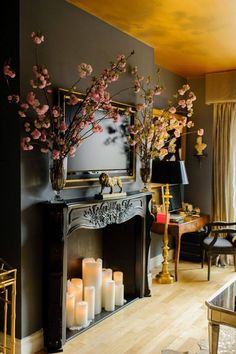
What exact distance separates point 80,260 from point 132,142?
123 cm

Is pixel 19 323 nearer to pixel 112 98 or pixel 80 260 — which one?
pixel 80 260

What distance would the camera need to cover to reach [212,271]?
4.75m

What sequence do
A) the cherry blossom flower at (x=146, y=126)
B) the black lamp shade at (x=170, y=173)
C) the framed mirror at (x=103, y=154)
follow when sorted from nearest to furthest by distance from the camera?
the framed mirror at (x=103, y=154)
the cherry blossom flower at (x=146, y=126)
the black lamp shade at (x=170, y=173)

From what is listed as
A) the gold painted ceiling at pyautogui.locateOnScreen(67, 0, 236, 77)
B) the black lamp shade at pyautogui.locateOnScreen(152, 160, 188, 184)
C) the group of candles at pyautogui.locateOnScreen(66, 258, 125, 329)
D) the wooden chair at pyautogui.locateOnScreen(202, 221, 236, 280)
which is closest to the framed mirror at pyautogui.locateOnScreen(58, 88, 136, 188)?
the black lamp shade at pyautogui.locateOnScreen(152, 160, 188, 184)

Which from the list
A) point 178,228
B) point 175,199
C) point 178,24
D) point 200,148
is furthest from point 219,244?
point 178,24

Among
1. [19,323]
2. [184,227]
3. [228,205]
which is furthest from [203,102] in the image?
[19,323]

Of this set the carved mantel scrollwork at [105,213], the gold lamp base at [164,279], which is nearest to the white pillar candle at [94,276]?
the carved mantel scrollwork at [105,213]

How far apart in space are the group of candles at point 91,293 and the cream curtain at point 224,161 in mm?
2100

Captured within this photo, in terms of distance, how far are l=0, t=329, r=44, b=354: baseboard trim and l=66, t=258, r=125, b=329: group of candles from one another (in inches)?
14.0

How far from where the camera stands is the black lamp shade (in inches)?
156

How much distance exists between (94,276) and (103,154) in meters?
1.10

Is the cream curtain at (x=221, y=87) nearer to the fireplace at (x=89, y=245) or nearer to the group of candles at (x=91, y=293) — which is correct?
the fireplace at (x=89, y=245)

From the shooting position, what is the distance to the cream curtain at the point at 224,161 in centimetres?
499

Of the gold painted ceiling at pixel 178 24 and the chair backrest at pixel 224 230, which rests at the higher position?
the gold painted ceiling at pixel 178 24
